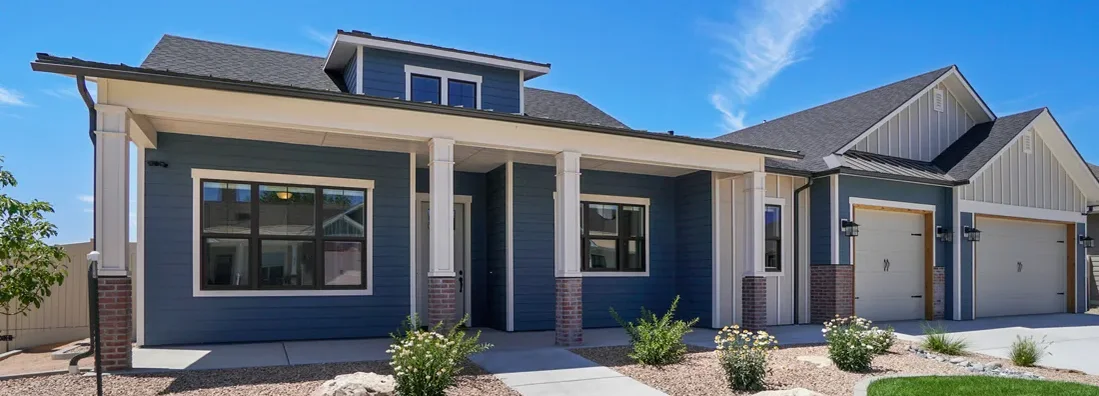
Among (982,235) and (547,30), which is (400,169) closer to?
(547,30)

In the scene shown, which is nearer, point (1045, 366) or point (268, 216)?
point (1045, 366)

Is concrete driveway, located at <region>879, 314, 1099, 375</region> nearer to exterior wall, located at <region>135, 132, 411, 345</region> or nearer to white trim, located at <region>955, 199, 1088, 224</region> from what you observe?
white trim, located at <region>955, 199, 1088, 224</region>

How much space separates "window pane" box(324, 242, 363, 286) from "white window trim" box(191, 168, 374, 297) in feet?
0.38

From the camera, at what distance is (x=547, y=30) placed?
41.0 feet

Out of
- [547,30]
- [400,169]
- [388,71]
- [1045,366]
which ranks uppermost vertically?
[547,30]

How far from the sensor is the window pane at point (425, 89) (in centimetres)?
1138

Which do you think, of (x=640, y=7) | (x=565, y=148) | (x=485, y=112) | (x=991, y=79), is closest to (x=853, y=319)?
(x=565, y=148)

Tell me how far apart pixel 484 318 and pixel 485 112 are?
180 inches

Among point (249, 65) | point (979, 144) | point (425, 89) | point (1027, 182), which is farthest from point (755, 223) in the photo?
point (1027, 182)

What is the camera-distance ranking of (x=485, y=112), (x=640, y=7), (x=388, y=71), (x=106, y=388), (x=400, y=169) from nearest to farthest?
(x=106, y=388)
(x=485, y=112)
(x=400, y=169)
(x=388, y=71)
(x=640, y=7)

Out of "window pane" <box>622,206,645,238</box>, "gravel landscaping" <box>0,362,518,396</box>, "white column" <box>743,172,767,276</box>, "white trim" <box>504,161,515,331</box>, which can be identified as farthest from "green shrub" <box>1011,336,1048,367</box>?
"white trim" <box>504,161,515,331</box>

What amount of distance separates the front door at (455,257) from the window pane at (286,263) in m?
1.81

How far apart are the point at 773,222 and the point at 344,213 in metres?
7.69

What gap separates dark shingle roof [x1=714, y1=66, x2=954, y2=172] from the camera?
45.9 ft
